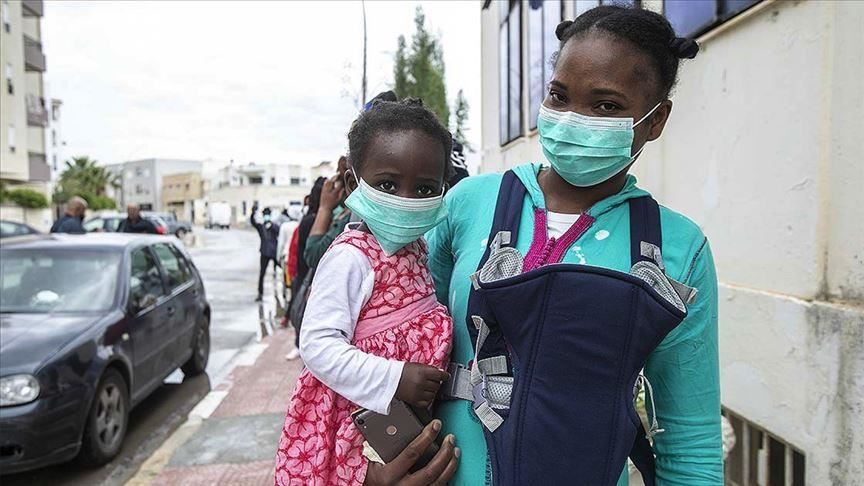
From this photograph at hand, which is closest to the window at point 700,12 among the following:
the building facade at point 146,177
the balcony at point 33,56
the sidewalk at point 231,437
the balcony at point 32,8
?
the sidewalk at point 231,437

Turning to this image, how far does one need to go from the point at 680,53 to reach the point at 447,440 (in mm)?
983

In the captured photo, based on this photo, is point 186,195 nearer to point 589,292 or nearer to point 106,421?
point 106,421

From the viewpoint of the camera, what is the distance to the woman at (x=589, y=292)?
3.59 ft

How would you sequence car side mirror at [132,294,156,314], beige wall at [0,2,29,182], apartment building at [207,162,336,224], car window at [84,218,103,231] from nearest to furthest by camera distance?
car side mirror at [132,294,156,314]
car window at [84,218,103,231]
beige wall at [0,2,29,182]
apartment building at [207,162,336,224]

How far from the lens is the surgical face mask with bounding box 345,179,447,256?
146cm

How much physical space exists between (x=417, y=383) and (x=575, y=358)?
1.26ft

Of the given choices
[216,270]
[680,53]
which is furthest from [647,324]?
[216,270]

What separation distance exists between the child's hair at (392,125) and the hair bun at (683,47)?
57 centimetres

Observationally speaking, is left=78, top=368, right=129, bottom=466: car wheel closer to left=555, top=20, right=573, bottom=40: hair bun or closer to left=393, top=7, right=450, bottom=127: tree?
left=555, top=20, right=573, bottom=40: hair bun

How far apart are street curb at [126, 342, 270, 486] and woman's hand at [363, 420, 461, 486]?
346cm

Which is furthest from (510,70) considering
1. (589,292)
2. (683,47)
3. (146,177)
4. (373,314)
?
(146,177)

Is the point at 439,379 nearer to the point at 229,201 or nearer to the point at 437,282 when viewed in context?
the point at 437,282

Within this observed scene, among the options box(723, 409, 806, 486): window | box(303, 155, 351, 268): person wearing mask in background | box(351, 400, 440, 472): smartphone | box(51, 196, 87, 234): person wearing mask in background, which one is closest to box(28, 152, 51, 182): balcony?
box(51, 196, 87, 234): person wearing mask in background

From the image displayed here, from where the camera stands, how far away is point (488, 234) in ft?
4.42
